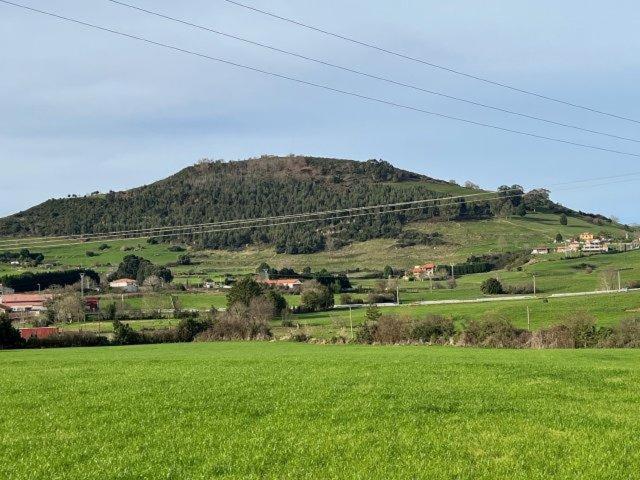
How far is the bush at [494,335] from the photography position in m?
57.8

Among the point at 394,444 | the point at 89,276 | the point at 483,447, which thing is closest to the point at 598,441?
the point at 483,447

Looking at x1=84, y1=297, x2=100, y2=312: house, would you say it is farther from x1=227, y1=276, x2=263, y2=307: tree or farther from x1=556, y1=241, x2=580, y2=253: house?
x1=556, y1=241, x2=580, y2=253: house

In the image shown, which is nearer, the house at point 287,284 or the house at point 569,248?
the house at point 287,284

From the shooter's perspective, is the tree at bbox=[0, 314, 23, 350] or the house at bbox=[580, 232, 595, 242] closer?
the tree at bbox=[0, 314, 23, 350]

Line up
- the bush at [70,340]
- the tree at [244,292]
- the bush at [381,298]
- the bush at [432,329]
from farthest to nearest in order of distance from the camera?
the bush at [381,298] < the tree at [244,292] < the bush at [70,340] < the bush at [432,329]

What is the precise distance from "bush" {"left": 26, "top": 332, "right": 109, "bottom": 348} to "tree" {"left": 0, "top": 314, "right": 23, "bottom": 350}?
1599 mm

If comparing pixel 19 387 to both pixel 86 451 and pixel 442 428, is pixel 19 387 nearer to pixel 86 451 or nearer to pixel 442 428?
pixel 86 451

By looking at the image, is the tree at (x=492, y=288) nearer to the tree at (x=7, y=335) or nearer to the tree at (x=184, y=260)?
the tree at (x=7, y=335)

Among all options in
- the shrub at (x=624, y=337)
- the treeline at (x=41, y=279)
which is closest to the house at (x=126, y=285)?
the treeline at (x=41, y=279)

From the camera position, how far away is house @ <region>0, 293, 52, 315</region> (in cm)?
11434

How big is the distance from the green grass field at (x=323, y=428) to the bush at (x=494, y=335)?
35878mm

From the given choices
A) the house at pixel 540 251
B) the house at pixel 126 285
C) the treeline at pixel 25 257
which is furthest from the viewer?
the treeline at pixel 25 257

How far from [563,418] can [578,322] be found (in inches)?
1757

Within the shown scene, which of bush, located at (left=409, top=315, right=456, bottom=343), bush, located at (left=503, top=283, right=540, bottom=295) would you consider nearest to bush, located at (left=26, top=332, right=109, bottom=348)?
bush, located at (left=409, top=315, right=456, bottom=343)
